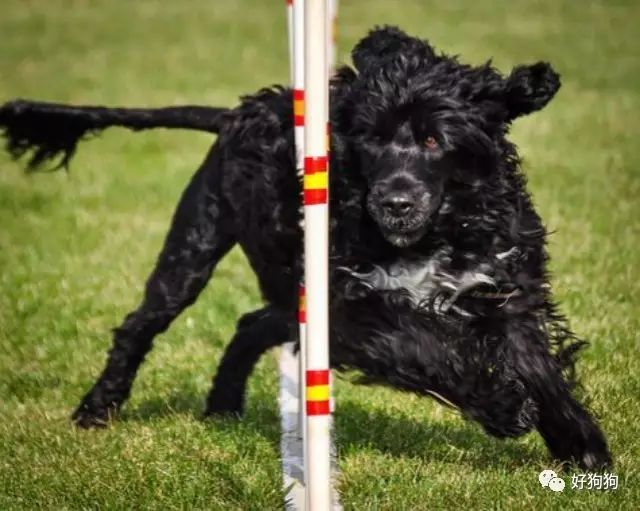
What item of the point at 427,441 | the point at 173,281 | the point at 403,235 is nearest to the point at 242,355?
the point at 173,281

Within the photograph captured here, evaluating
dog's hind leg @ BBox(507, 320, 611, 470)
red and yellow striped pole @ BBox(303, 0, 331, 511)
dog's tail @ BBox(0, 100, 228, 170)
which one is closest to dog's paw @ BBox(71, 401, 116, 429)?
dog's tail @ BBox(0, 100, 228, 170)

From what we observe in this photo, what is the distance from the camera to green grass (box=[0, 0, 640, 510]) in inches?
209

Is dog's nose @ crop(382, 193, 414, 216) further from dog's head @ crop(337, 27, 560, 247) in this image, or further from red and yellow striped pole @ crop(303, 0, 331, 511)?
red and yellow striped pole @ crop(303, 0, 331, 511)

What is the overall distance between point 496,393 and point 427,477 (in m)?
0.45

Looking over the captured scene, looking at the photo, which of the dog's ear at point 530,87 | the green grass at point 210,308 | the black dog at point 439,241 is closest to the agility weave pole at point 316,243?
the green grass at point 210,308

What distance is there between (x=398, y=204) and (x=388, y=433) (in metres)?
1.25

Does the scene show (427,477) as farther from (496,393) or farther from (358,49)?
(358,49)

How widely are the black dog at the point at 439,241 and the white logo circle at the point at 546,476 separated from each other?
0.45ft

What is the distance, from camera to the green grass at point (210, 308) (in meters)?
5.32

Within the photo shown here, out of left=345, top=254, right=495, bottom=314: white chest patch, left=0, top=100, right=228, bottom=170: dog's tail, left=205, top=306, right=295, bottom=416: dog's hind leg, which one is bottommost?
left=205, top=306, right=295, bottom=416: dog's hind leg

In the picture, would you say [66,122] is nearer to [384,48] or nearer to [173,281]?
[173,281]

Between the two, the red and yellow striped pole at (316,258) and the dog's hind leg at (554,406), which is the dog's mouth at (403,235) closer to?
the dog's hind leg at (554,406)

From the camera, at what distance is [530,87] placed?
549cm

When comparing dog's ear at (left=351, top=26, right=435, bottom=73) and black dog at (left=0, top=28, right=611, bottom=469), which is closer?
black dog at (left=0, top=28, right=611, bottom=469)
